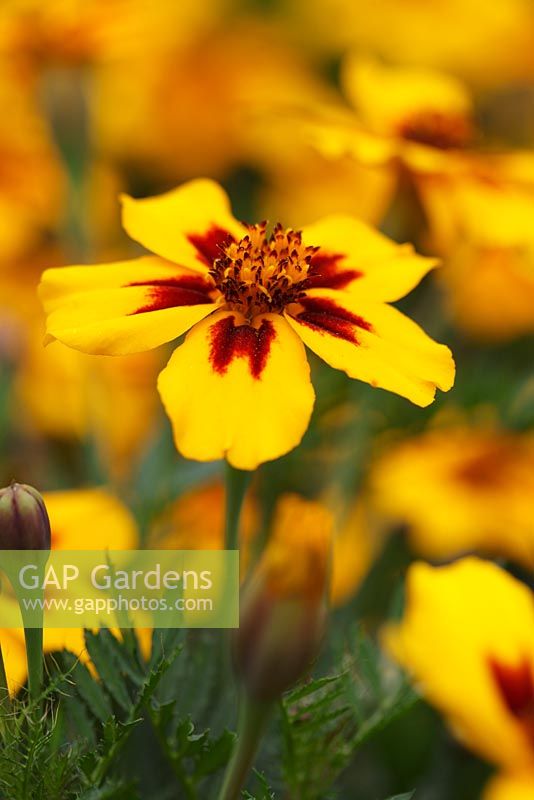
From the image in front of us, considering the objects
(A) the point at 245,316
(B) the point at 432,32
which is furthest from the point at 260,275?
(B) the point at 432,32

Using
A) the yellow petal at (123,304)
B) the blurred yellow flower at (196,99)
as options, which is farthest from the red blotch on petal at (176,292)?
the blurred yellow flower at (196,99)

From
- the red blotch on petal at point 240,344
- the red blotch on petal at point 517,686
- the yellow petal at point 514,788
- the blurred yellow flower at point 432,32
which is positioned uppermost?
the blurred yellow flower at point 432,32

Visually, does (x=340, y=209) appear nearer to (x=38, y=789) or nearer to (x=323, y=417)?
(x=323, y=417)

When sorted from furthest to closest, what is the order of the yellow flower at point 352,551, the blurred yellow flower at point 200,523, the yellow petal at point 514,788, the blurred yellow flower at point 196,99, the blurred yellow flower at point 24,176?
1. the blurred yellow flower at point 196,99
2. the blurred yellow flower at point 24,176
3. the yellow flower at point 352,551
4. the blurred yellow flower at point 200,523
5. the yellow petal at point 514,788

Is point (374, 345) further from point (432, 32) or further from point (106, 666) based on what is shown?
point (432, 32)

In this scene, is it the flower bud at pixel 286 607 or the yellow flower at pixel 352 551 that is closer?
the flower bud at pixel 286 607

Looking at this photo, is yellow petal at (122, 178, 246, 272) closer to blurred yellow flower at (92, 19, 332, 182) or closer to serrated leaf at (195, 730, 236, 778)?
serrated leaf at (195, 730, 236, 778)

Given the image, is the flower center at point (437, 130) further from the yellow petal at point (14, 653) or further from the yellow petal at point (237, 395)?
the yellow petal at point (14, 653)

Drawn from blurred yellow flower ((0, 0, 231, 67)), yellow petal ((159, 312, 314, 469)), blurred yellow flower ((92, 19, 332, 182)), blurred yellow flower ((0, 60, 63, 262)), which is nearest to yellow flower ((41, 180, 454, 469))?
yellow petal ((159, 312, 314, 469))
